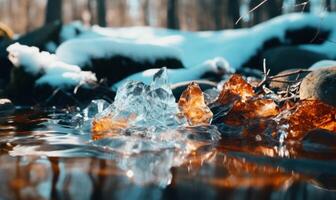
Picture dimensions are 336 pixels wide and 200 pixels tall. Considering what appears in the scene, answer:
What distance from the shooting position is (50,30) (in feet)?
31.4

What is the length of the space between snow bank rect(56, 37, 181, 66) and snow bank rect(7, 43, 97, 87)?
1.92 ft

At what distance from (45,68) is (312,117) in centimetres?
404

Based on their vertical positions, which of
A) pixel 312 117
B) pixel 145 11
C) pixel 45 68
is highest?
pixel 145 11

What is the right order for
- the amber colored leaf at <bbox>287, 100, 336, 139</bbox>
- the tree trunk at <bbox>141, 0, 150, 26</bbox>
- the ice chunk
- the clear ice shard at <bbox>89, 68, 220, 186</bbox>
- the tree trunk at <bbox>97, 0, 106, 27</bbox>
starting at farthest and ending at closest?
the tree trunk at <bbox>141, 0, 150, 26</bbox>, the tree trunk at <bbox>97, 0, 106, 27</bbox>, the ice chunk, the amber colored leaf at <bbox>287, 100, 336, 139</bbox>, the clear ice shard at <bbox>89, 68, 220, 186</bbox>

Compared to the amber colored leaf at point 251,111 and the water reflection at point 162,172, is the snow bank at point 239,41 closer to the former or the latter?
the amber colored leaf at point 251,111

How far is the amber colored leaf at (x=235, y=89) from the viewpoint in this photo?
4.73m

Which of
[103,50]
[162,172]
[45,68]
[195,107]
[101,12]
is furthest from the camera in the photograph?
[101,12]

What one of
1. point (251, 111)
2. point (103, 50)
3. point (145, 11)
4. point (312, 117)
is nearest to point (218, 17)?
point (145, 11)

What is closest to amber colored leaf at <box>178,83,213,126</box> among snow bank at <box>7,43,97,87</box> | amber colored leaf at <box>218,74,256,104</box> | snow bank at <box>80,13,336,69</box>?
amber colored leaf at <box>218,74,256,104</box>

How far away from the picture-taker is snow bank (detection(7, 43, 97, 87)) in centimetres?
652

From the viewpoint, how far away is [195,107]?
4.36 meters

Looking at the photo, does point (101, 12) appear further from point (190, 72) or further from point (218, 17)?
point (190, 72)

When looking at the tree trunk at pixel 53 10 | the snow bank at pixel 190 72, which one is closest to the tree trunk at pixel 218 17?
the tree trunk at pixel 53 10

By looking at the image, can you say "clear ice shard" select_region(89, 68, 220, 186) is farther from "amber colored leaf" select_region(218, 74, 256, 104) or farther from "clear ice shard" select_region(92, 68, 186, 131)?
"amber colored leaf" select_region(218, 74, 256, 104)
